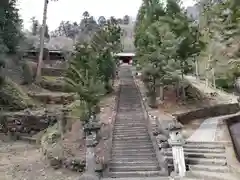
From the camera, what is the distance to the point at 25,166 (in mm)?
15406

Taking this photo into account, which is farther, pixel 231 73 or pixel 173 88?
pixel 173 88

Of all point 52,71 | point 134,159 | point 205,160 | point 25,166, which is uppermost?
point 52,71

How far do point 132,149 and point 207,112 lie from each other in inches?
337

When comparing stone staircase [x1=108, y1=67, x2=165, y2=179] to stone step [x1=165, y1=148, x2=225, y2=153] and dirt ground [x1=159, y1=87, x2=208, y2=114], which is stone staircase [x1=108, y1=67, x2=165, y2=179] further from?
dirt ground [x1=159, y1=87, x2=208, y2=114]

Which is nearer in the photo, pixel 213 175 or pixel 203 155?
pixel 213 175

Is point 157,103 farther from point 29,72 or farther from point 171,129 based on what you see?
point 29,72

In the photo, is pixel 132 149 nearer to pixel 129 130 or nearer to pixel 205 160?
pixel 129 130

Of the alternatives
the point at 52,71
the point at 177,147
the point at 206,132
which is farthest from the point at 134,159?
the point at 52,71

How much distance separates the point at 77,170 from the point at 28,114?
11.2m

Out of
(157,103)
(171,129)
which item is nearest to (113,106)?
(157,103)

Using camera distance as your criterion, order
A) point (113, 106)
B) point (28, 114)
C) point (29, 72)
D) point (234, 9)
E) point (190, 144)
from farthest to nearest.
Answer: point (29, 72)
point (28, 114)
point (113, 106)
point (190, 144)
point (234, 9)

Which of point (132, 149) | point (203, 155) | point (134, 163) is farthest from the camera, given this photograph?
point (132, 149)

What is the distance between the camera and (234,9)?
12.6 meters

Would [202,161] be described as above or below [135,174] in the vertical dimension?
above
